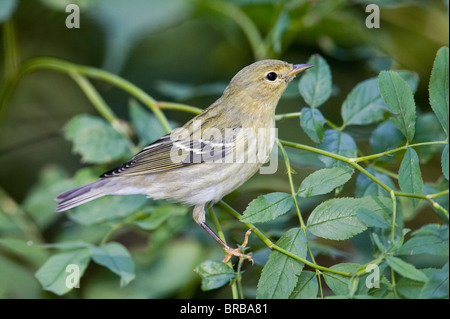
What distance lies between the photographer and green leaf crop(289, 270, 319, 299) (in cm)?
172

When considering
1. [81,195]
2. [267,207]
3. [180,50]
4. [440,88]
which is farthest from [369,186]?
[180,50]

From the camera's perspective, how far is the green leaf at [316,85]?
2004 millimetres

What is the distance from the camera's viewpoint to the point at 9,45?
301 centimetres

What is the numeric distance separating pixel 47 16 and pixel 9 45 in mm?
711

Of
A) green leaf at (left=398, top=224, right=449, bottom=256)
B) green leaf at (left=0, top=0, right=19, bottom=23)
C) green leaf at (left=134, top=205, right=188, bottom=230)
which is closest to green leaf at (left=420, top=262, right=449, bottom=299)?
green leaf at (left=398, top=224, right=449, bottom=256)

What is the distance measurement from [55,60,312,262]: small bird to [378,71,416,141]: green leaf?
1.00 ft

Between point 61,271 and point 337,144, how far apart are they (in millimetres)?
1223

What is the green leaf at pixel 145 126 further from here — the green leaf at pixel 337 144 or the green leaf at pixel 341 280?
the green leaf at pixel 341 280

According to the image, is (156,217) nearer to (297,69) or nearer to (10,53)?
(297,69)

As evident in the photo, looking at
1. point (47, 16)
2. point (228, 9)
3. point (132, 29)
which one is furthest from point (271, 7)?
point (47, 16)

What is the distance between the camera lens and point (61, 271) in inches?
85.2

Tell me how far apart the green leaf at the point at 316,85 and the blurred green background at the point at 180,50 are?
96cm
